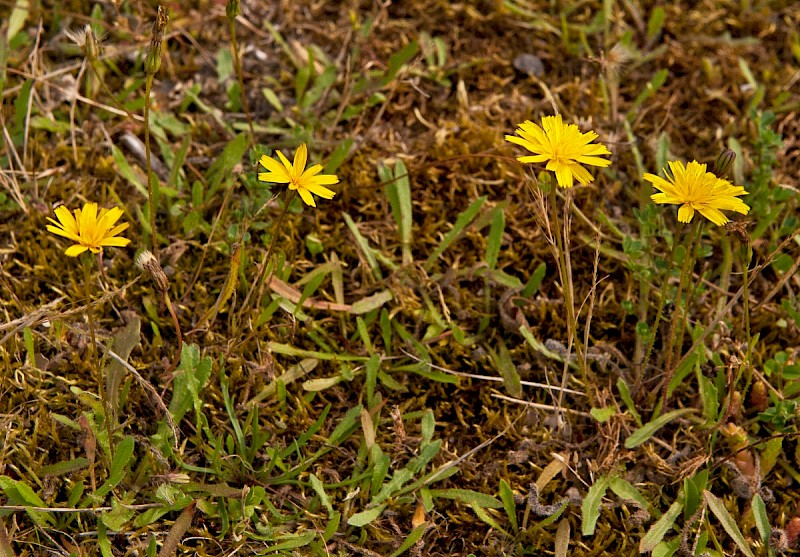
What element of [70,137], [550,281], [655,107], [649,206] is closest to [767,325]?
[649,206]

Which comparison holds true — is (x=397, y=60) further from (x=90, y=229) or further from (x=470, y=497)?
(x=470, y=497)

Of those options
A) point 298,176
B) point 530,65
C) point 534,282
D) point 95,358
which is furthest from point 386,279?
point 530,65

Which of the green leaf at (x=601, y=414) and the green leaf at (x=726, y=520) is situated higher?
the green leaf at (x=601, y=414)

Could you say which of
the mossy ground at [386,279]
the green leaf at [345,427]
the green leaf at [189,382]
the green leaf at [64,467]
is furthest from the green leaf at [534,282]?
the green leaf at [64,467]

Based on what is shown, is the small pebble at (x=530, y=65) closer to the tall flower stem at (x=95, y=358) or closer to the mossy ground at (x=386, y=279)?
the mossy ground at (x=386, y=279)

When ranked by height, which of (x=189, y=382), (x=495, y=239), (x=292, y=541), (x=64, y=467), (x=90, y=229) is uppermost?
(x=90, y=229)

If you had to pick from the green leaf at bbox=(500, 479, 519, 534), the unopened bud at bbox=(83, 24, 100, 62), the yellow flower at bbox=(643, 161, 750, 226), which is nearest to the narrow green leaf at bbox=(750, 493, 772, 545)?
the green leaf at bbox=(500, 479, 519, 534)
